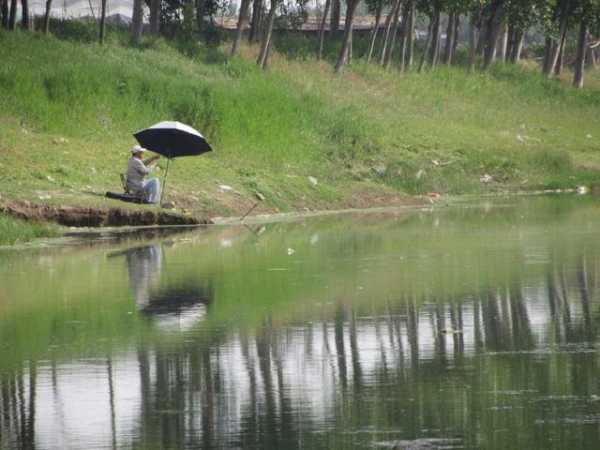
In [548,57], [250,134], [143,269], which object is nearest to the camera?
[143,269]

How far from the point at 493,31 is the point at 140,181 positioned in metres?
39.4

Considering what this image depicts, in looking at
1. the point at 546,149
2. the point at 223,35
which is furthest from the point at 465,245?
the point at 223,35

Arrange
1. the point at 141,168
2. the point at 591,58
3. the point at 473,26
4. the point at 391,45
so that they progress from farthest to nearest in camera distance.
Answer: the point at 591,58, the point at 473,26, the point at 391,45, the point at 141,168

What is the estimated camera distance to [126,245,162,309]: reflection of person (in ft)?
58.0

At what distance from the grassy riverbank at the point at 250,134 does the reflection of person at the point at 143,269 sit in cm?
457

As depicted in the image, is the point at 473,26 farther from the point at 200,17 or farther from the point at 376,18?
the point at 200,17

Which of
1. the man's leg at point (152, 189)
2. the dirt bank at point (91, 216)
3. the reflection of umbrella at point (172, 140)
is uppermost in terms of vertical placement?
the reflection of umbrella at point (172, 140)

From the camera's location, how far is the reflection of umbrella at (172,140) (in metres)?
29.3

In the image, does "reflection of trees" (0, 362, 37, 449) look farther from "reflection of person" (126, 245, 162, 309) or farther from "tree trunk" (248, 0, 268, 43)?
"tree trunk" (248, 0, 268, 43)

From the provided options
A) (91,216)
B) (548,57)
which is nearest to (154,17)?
(91,216)

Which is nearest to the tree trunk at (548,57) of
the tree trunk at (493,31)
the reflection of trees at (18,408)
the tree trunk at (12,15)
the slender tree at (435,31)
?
the tree trunk at (493,31)

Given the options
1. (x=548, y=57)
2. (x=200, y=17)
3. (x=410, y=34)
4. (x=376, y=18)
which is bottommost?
(x=548, y=57)

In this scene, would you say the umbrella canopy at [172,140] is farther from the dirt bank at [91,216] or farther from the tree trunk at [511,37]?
the tree trunk at [511,37]

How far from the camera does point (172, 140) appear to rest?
29.8 metres
